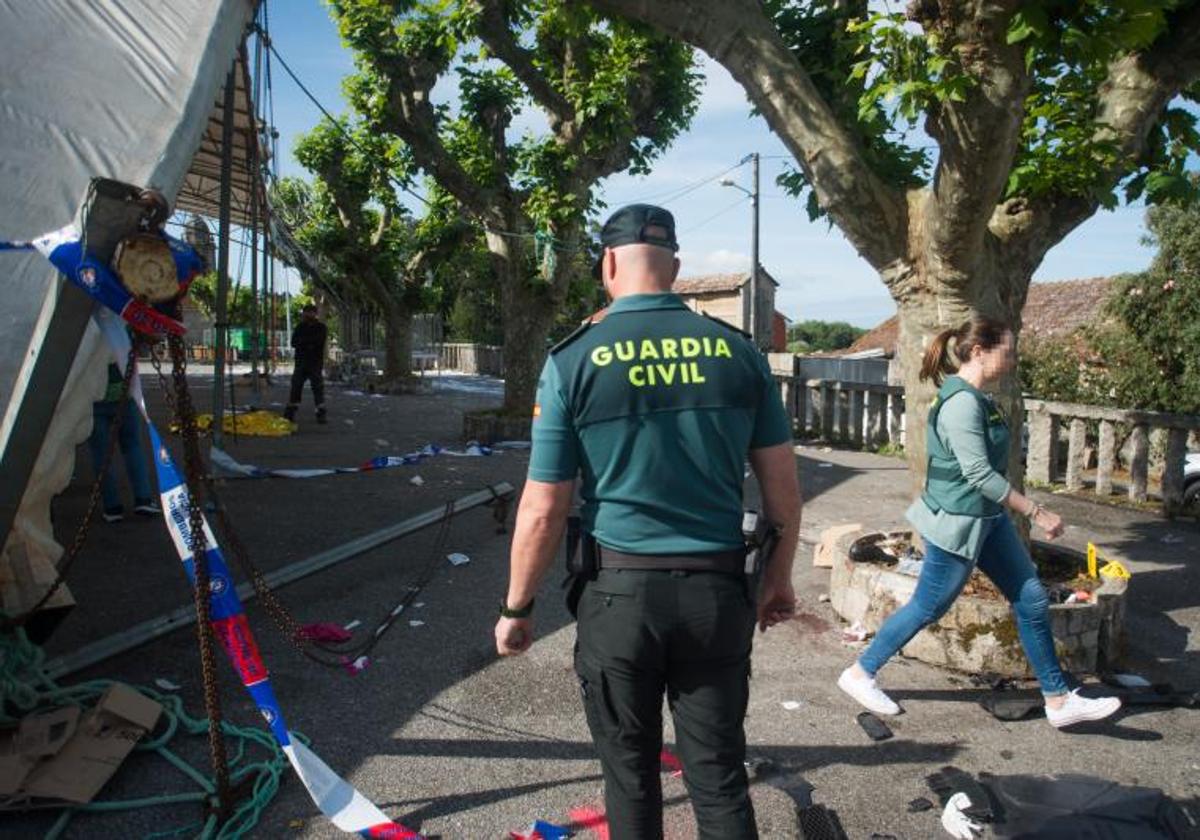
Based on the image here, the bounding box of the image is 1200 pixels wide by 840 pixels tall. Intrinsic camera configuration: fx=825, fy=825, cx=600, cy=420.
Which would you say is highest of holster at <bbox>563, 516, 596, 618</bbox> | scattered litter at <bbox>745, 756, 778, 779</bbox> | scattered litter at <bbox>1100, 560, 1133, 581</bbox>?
holster at <bbox>563, 516, 596, 618</bbox>

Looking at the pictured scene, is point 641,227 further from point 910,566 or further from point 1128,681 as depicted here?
point 1128,681

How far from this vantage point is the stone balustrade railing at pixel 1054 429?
859cm

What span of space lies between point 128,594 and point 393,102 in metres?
10.8

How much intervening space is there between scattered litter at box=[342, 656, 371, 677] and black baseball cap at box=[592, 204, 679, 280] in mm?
2886

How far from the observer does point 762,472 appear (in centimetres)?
249

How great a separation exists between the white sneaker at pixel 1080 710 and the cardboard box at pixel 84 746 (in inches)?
157

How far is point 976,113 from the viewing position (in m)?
4.14

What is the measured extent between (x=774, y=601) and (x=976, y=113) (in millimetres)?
2943

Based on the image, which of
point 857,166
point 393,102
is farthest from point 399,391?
point 857,166

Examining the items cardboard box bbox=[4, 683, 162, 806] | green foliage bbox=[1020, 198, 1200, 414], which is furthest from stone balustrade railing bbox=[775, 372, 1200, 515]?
cardboard box bbox=[4, 683, 162, 806]

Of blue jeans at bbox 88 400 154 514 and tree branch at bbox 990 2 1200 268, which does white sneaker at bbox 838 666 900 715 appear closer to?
tree branch at bbox 990 2 1200 268

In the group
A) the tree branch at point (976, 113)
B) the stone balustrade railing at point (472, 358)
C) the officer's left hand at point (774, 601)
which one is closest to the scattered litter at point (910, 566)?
the tree branch at point (976, 113)

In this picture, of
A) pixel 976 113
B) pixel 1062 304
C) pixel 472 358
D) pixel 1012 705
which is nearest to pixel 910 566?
pixel 1012 705

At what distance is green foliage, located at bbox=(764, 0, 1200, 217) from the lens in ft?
12.8
